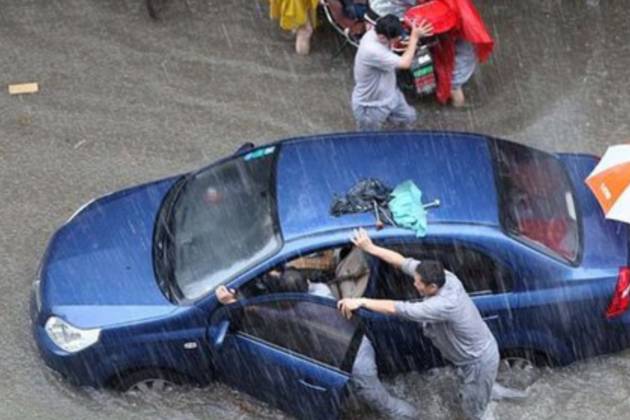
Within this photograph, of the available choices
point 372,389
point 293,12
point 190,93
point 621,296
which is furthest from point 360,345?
point 293,12

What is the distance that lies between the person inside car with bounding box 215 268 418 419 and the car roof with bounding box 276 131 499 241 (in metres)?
0.30

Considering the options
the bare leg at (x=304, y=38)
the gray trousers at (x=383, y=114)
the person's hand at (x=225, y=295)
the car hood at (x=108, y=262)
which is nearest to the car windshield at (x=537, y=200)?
the gray trousers at (x=383, y=114)

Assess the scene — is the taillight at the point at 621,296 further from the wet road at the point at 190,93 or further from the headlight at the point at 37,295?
the headlight at the point at 37,295

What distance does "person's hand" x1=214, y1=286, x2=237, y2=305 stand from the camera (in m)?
6.96

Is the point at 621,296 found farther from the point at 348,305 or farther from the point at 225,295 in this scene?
the point at 225,295

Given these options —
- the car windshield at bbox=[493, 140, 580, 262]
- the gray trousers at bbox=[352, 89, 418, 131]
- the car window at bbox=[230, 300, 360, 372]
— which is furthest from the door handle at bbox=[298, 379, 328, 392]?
the gray trousers at bbox=[352, 89, 418, 131]

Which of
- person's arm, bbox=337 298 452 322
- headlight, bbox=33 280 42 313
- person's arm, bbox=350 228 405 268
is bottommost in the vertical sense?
headlight, bbox=33 280 42 313

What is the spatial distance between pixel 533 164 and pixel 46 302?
370 cm

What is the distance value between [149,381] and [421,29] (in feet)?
12.8

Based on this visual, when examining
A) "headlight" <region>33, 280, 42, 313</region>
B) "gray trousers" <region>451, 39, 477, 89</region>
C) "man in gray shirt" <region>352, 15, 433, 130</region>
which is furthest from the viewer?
"gray trousers" <region>451, 39, 477, 89</region>

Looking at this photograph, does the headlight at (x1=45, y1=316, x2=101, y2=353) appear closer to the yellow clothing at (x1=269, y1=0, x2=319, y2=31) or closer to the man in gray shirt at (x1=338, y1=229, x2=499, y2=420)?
the man in gray shirt at (x1=338, y1=229, x2=499, y2=420)

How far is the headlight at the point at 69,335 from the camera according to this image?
23.8 ft

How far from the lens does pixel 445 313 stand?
264 inches

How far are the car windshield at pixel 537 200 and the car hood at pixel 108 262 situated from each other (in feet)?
8.09
